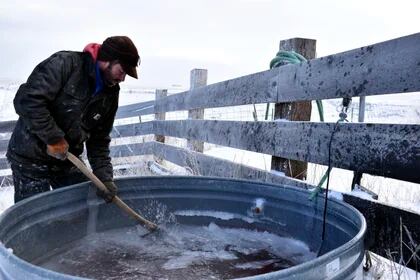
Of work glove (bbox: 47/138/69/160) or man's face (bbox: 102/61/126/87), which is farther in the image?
man's face (bbox: 102/61/126/87)

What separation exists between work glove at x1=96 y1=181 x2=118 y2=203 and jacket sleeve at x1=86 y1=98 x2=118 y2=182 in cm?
52

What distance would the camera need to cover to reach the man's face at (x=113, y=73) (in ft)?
9.11

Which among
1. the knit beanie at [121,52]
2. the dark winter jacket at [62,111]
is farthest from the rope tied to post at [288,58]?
the dark winter jacket at [62,111]

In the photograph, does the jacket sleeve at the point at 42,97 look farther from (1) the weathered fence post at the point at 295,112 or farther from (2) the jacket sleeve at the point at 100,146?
(1) the weathered fence post at the point at 295,112

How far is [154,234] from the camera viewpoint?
2908 millimetres

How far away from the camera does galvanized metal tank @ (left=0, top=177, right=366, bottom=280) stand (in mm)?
1562

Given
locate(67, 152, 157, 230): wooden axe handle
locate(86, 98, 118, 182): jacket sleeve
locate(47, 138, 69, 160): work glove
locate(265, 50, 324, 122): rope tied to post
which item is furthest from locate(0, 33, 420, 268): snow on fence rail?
locate(47, 138, 69, 160): work glove

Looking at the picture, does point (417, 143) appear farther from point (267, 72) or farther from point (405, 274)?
point (267, 72)

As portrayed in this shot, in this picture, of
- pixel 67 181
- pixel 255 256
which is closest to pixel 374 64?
pixel 255 256

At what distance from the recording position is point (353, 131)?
7.52 ft

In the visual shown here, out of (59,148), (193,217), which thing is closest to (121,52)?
(59,148)

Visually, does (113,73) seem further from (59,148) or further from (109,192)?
(109,192)

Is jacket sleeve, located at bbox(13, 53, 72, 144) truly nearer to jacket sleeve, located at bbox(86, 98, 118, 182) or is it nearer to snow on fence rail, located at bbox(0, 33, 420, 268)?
jacket sleeve, located at bbox(86, 98, 118, 182)

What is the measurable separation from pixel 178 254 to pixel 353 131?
136 centimetres
